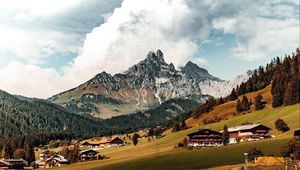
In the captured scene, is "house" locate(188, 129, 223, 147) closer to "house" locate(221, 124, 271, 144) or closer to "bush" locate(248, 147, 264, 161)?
"house" locate(221, 124, 271, 144)

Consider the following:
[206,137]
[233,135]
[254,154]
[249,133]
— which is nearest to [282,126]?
[249,133]

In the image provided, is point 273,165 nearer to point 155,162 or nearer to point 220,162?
point 220,162

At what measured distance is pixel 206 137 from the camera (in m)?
198

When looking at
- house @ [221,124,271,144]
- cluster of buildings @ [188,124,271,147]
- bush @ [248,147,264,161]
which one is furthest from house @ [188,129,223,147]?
bush @ [248,147,264,161]

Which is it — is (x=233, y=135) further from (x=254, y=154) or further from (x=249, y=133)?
(x=254, y=154)

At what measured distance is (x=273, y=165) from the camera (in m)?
90.9

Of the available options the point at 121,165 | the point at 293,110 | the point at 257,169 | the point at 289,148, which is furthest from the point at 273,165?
the point at 293,110

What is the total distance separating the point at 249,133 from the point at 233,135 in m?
7.23

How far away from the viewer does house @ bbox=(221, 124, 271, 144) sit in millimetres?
182750

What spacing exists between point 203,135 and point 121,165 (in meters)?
73.9

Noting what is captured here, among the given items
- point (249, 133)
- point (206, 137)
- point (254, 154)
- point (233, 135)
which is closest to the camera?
point (254, 154)

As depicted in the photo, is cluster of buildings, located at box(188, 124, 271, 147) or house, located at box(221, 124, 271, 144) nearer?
house, located at box(221, 124, 271, 144)

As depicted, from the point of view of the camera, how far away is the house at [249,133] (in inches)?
7195

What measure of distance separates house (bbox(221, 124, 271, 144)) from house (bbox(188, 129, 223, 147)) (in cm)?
668
